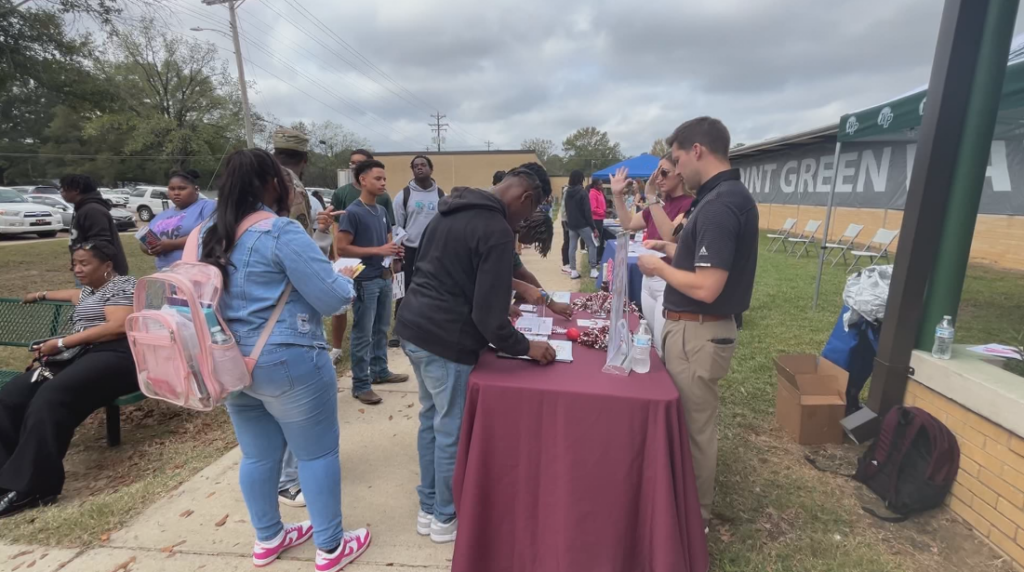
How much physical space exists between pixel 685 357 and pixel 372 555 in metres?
1.62

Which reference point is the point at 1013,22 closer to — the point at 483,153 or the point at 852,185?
the point at 852,185

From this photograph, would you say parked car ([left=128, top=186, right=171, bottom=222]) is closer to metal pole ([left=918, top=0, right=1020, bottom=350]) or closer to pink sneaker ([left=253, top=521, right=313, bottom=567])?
pink sneaker ([left=253, top=521, right=313, bottom=567])

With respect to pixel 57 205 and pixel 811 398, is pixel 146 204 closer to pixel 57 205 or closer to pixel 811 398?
pixel 57 205

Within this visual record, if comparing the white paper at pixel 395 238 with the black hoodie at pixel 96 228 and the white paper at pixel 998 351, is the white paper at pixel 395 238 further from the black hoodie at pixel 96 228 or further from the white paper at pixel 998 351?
the white paper at pixel 998 351

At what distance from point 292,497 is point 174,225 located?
2408mm

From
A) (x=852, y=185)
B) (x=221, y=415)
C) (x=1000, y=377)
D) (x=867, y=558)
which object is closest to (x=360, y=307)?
(x=221, y=415)

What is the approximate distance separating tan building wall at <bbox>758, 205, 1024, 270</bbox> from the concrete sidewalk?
5.74 m

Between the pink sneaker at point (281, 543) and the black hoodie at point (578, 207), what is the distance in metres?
6.40

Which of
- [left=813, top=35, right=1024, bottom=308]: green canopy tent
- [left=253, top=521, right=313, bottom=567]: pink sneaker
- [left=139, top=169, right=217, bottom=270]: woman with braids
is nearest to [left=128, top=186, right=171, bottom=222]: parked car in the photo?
[left=139, top=169, right=217, bottom=270]: woman with braids

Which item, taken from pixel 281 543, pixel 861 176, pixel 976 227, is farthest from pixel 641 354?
pixel 861 176

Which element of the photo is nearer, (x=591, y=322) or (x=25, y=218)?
(x=591, y=322)

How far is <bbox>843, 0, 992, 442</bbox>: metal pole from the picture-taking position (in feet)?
7.88

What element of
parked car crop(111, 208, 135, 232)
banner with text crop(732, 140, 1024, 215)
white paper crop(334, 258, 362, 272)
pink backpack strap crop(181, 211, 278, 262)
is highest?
banner with text crop(732, 140, 1024, 215)

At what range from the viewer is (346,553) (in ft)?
6.91
